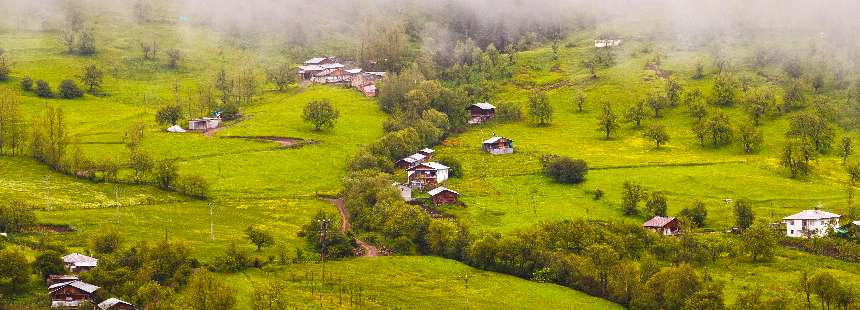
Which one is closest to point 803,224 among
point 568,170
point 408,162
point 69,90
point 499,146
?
point 568,170

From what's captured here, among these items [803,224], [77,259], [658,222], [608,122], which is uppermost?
[608,122]

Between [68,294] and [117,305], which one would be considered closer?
[117,305]

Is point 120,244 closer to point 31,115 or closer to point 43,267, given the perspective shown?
point 43,267

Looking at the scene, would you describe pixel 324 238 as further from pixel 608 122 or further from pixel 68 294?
pixel 608 122

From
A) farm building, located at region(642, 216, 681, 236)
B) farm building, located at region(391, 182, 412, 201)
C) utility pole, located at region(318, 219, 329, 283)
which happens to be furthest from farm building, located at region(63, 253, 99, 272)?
farm building, located at region(642, 216, 681, 236)

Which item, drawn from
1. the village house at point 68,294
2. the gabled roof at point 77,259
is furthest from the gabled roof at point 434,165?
the village house at point 68,294

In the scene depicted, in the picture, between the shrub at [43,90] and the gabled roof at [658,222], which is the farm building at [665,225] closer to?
the gabled roof at [658,222]
